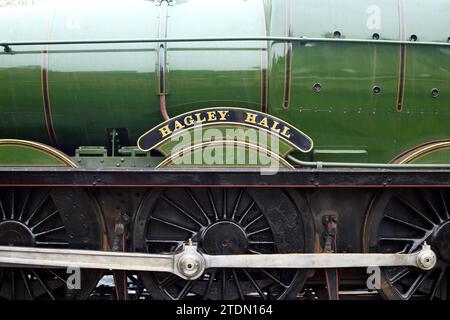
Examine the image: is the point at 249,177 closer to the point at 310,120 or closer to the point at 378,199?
the point at 310,120

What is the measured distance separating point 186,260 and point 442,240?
2175 mm

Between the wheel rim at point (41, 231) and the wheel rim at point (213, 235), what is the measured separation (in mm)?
485

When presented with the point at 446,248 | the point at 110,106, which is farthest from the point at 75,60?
the point at 446,248

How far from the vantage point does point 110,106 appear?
3912mm

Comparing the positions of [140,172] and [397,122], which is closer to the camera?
[140,172]

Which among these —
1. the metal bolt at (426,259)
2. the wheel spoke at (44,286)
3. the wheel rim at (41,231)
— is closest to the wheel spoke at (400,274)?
the metal bolt at (426,259)

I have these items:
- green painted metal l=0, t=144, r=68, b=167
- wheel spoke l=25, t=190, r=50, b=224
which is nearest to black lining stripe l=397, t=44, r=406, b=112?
green painted metal l=0, t=144, r=68, b=167

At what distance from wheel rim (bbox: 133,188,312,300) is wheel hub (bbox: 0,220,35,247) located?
0.91 metres

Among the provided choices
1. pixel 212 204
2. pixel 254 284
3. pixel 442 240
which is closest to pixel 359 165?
pixel 442 240

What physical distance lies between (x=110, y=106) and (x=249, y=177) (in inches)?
54.0

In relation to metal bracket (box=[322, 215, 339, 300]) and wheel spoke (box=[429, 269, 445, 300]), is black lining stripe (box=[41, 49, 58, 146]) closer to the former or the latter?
metal bracket (box=[322, 215, 339, 300])

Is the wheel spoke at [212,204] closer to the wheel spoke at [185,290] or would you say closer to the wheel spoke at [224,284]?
the wheel spoke at [224,284]

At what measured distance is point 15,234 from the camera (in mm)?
3857

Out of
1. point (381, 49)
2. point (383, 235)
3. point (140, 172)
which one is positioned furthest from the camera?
point (383, 235)
